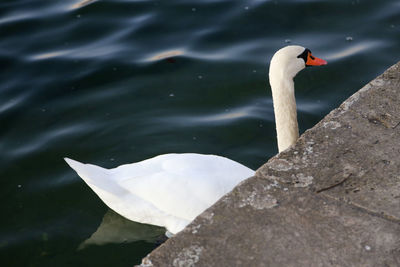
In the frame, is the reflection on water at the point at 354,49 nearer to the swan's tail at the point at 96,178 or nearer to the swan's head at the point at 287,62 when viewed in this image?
the swan's head at the point at 287,62

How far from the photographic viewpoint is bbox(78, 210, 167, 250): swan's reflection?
4.59 m

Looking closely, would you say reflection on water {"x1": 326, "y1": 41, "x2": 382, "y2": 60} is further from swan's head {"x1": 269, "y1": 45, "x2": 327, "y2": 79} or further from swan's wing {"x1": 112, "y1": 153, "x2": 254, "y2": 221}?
swan's wing {"x1": 112, "y1": 153, "x2": 254, "y2": 221}

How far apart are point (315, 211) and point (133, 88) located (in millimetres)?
4367

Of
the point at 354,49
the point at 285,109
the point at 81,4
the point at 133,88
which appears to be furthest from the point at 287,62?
the point at 81,4

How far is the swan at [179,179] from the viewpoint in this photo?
14.0 ft

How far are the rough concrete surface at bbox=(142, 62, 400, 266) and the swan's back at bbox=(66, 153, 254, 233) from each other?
152 cm

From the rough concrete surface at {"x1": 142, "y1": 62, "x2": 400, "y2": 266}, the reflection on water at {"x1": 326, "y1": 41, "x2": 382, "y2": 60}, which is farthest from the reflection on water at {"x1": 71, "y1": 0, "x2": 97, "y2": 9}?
the rough concrete surface at {"x1": 142, "y1": 62, "x2": 400, "y2": 266}

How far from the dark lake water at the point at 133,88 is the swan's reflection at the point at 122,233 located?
0.04 feet

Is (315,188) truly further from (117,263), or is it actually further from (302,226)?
(117,263)

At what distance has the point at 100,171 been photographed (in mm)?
4441

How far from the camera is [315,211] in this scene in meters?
2.36

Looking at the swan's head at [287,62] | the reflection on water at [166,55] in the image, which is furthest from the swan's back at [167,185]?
the reflection on water at [166,55]

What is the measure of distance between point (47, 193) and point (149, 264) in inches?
123

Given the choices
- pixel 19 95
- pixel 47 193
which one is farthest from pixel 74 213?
pixel 19 95
